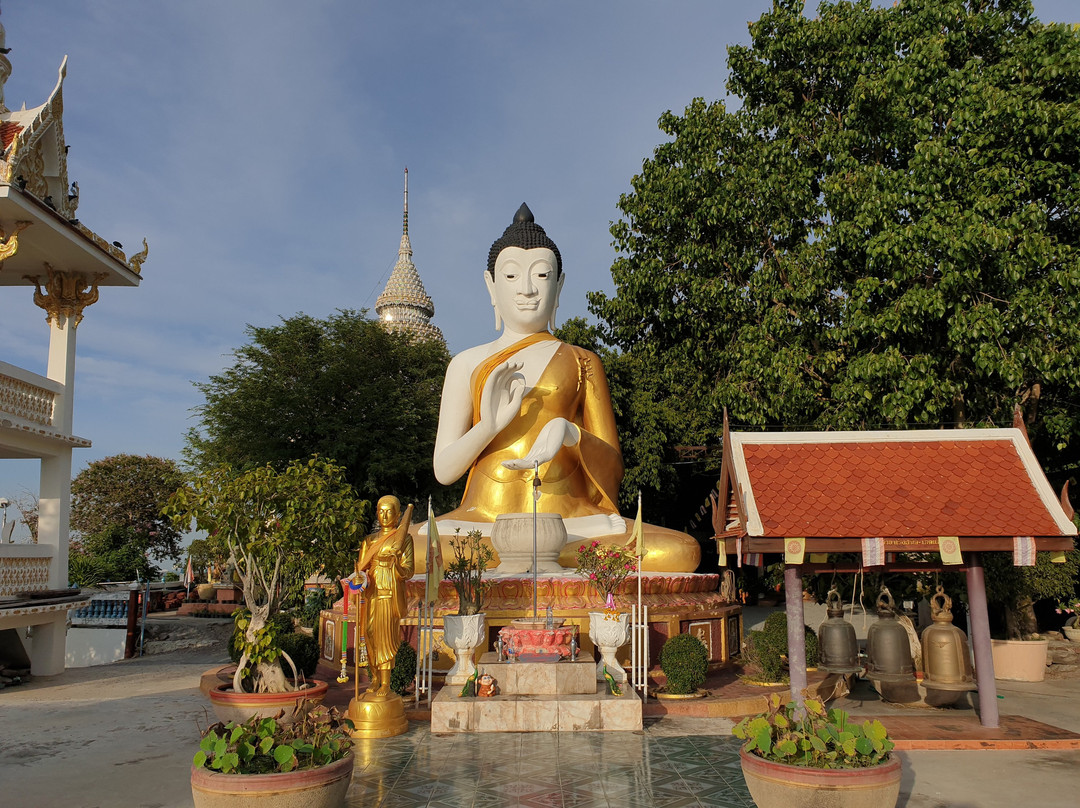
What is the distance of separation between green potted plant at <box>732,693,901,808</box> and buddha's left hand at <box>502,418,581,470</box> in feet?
24.6

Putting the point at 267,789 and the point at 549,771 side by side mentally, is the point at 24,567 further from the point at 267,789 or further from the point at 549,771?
the point at 267,789

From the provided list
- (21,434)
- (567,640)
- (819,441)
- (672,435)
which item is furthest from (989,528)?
(672,435)

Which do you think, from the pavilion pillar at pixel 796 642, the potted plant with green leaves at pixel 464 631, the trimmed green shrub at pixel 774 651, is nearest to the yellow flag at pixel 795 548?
the pavilion pillar at pixel 796 642

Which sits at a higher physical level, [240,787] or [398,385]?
[398,385]

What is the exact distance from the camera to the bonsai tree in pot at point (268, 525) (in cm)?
863

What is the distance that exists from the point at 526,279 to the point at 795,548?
9.12 metres

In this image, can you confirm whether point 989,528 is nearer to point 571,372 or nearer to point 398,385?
point 571,372

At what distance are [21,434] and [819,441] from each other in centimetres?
1143

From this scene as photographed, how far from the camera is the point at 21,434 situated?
12555mm

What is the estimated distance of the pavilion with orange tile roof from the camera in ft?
24.6

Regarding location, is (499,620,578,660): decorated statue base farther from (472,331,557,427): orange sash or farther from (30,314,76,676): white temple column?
(30,314,76,676): white temple column

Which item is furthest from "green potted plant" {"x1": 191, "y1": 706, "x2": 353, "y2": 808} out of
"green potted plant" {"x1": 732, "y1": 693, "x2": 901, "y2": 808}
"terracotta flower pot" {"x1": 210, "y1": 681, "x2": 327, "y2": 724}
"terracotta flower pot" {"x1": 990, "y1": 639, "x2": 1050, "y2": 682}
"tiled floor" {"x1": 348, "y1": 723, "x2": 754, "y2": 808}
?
"terracotta flower pot" {"x1": 990, "y1": 639, "x2": 1050, "y2": 682}

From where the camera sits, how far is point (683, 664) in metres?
9.56

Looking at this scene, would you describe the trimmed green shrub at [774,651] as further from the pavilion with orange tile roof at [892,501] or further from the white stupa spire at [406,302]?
the white stupa spire at [406,302]
